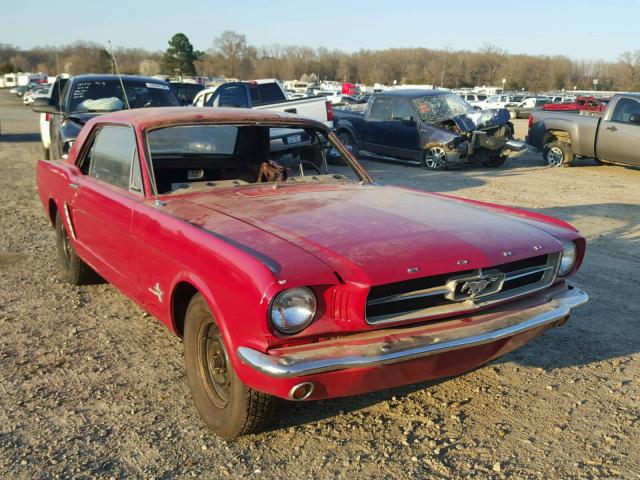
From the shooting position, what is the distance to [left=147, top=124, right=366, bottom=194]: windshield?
4438mm

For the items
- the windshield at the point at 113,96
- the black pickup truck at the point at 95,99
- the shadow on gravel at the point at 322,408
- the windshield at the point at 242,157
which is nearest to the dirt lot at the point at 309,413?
the shadow on gravel at the point at 322,408

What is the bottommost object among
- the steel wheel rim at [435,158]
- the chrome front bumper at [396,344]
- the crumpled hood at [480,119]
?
the steel wheel rim at [435,158]

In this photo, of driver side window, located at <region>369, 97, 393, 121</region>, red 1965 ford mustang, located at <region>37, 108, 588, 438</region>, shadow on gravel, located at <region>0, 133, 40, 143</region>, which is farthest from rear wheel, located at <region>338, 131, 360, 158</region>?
shadow on gravel, located at <region>0, 133, 40, 143</region>

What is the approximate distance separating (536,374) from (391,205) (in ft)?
4.33

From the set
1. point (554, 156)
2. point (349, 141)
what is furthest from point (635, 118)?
point (349, 141)

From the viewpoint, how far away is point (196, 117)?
4051 millimetres

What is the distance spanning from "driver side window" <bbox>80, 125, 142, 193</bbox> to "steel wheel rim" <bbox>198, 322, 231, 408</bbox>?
117 cm

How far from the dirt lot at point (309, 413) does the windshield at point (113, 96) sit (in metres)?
4.73

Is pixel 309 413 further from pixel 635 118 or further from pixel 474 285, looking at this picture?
pixel 635 118

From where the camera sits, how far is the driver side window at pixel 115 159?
392 cm

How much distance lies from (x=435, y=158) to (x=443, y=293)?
10511 millimetres

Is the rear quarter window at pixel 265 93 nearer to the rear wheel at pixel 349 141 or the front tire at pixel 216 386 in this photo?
the rear wheel at pixel 349 141

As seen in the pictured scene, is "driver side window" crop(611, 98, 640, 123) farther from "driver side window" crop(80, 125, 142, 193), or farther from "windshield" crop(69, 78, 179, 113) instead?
"driver side window" crop(80, 125, 142, 193)

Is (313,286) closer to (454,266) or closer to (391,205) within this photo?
(454,266)
